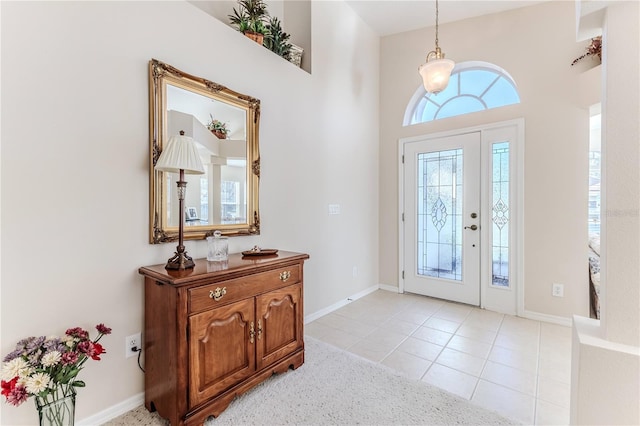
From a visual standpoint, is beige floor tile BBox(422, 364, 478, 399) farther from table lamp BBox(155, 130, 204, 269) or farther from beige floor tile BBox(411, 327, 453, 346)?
table lamp BBox(155, 130, 204, 269)

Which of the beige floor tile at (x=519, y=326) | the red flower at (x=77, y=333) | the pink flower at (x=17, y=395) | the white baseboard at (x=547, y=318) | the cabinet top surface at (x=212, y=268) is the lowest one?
the beige floor tile at (x=519, y=326)

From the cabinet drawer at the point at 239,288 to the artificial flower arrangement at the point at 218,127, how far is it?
1.12 metres

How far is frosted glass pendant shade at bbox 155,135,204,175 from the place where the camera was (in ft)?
5.37

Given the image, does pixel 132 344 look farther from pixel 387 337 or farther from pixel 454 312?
pixel 454 312

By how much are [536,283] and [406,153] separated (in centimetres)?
210

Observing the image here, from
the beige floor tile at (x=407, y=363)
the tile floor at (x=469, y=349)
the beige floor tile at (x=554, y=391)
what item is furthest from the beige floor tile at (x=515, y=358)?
the beige floor tile at (x=407, y=363)

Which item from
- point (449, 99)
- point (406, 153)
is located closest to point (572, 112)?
point (449, 99)

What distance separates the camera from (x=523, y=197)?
9.97 ft

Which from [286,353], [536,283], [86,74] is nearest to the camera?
[86,74]

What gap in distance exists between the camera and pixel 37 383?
1188 mm

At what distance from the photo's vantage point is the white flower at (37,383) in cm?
117

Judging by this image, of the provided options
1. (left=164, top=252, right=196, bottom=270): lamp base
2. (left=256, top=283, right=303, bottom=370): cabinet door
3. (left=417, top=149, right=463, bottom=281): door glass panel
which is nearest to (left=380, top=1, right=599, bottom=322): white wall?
(left=417, top=149, right=463, bottom=281): door glass panel

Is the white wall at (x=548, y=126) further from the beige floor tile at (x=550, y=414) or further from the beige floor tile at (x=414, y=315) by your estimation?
the beige floor tile at (x=550, y=414)

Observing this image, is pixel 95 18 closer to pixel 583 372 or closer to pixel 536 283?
pixel 583 372
